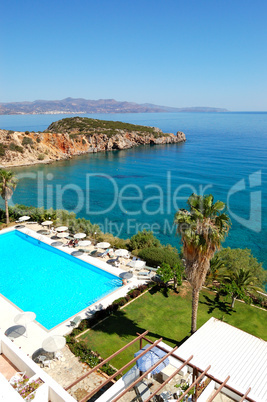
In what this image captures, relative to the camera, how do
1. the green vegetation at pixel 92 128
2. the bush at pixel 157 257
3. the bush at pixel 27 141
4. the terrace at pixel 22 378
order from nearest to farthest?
the terrace at pixel 22 378 < the bush at pixel 157 257 < the bush at pixel 27 141 < the green vegetation at pixel 92 128

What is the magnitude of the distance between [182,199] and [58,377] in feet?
135

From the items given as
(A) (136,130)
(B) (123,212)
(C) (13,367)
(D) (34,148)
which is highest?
(A) (136,130)

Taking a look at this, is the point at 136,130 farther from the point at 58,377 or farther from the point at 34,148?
the point at 58,377

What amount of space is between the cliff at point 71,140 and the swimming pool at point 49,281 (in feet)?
179

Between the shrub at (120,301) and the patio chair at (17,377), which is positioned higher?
the patio chair at (17,377)

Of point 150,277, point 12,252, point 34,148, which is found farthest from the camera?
point 34,148

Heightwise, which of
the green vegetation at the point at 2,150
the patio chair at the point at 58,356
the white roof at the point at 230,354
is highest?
the green vegetation at the point at 2,150

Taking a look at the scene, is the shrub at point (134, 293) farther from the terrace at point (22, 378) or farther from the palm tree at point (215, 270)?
the terrace at point (22, 378)

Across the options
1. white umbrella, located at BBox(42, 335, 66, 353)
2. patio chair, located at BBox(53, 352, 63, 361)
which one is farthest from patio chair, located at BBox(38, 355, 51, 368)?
white umbrella, located at BBox(42, 335, 66, 353)

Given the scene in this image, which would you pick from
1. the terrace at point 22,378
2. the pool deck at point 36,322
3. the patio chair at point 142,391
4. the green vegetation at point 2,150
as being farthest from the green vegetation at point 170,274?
the green vegetation at point 2,150

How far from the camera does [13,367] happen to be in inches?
320

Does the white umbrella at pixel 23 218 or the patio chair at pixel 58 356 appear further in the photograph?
the white umbrella at pixel 23 218

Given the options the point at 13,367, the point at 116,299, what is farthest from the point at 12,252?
the point at 13,367

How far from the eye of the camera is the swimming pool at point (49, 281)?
17.7 meters
